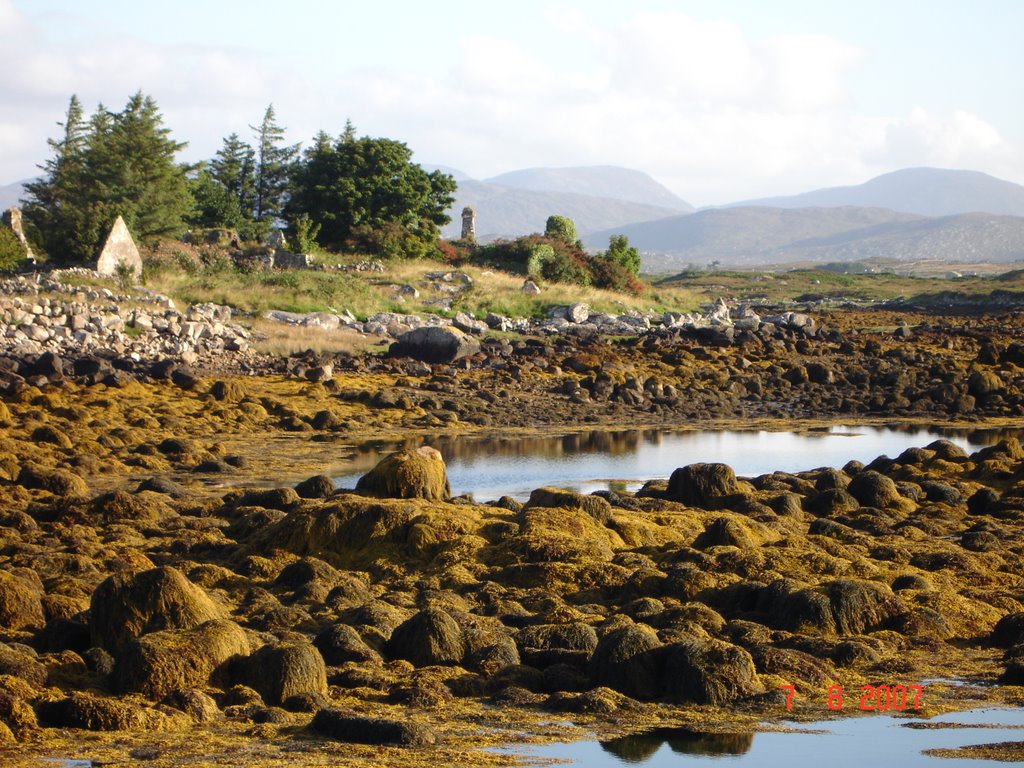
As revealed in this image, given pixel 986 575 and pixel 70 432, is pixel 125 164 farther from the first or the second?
pixel 986 575

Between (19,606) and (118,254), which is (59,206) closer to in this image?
(118,254)

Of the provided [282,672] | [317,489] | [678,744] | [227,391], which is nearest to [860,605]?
[678,744]

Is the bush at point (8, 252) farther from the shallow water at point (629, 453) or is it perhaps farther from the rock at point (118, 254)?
the shallow water at point (629, 453)

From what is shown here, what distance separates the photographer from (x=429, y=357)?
1565 inches

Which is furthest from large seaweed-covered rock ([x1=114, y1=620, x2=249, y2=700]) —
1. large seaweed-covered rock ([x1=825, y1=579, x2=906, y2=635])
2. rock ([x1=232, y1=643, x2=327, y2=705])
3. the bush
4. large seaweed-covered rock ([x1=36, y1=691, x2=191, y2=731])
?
the bush

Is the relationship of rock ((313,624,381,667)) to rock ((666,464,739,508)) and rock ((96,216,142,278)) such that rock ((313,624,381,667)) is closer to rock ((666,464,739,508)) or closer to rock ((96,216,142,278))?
rock ((666,464,739,508))

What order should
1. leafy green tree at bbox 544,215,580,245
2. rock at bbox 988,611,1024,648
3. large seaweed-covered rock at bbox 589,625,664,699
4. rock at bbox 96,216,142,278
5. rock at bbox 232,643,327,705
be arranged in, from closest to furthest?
rock at bbox 232,643,327,705, large seaweed-covered rock at bbox 589,625,664,699, rock at bbox 988,611,1024,648, rock at bbox 96,216,142,278, leafy green tree at bbox 544,215,580,245

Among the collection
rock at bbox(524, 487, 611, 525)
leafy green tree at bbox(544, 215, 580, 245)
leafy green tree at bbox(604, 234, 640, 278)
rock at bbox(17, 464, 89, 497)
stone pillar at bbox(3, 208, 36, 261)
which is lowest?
rock at bbox(17, 464, 89, 497)

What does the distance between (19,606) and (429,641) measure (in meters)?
4.03

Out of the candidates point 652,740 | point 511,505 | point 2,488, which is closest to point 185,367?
point 2,488

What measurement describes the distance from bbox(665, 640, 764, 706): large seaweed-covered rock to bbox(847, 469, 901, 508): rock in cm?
886

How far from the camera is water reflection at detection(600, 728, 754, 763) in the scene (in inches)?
388

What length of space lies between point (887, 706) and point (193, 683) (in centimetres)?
572

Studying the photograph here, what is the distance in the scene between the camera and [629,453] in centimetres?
2877
